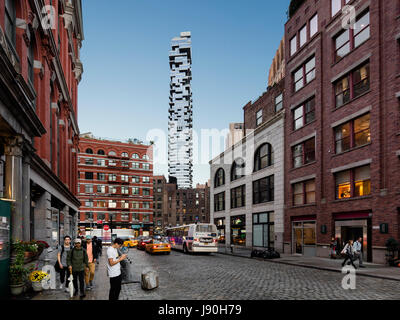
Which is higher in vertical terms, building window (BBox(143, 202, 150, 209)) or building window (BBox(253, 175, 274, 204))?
building window (BBox(253, 175, 274, 204))

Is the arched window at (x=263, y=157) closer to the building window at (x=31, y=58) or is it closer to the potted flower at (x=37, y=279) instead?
the building window at (x=31, y=58)

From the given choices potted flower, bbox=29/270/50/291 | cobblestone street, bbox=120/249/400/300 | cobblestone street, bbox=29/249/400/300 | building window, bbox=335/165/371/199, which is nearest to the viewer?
cobblestone street, bbox=29/249/400/300

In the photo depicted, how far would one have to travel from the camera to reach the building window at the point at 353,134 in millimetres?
26250

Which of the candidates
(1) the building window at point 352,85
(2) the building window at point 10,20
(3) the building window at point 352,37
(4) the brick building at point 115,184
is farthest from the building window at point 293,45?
(4) the brick building at point 115,184

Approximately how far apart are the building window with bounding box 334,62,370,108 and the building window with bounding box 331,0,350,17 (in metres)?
5.47

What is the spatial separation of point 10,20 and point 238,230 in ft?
128

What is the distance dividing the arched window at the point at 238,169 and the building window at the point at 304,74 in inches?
570

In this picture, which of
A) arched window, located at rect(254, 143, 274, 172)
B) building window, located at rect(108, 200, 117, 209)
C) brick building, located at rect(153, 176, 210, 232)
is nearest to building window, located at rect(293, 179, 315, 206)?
arched window, located at rect(254, 143, 274, 172)

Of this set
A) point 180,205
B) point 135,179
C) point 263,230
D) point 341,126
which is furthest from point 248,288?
point 180,205

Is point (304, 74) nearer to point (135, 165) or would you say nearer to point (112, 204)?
point (135, 165)

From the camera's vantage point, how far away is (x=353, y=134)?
27.4m

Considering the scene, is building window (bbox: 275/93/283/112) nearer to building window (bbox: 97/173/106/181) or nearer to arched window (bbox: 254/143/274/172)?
arched window (bbox: 254/143/274/172)

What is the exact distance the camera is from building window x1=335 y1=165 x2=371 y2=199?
26125 millimetres

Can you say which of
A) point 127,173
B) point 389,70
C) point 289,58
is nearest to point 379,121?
point 389,70
